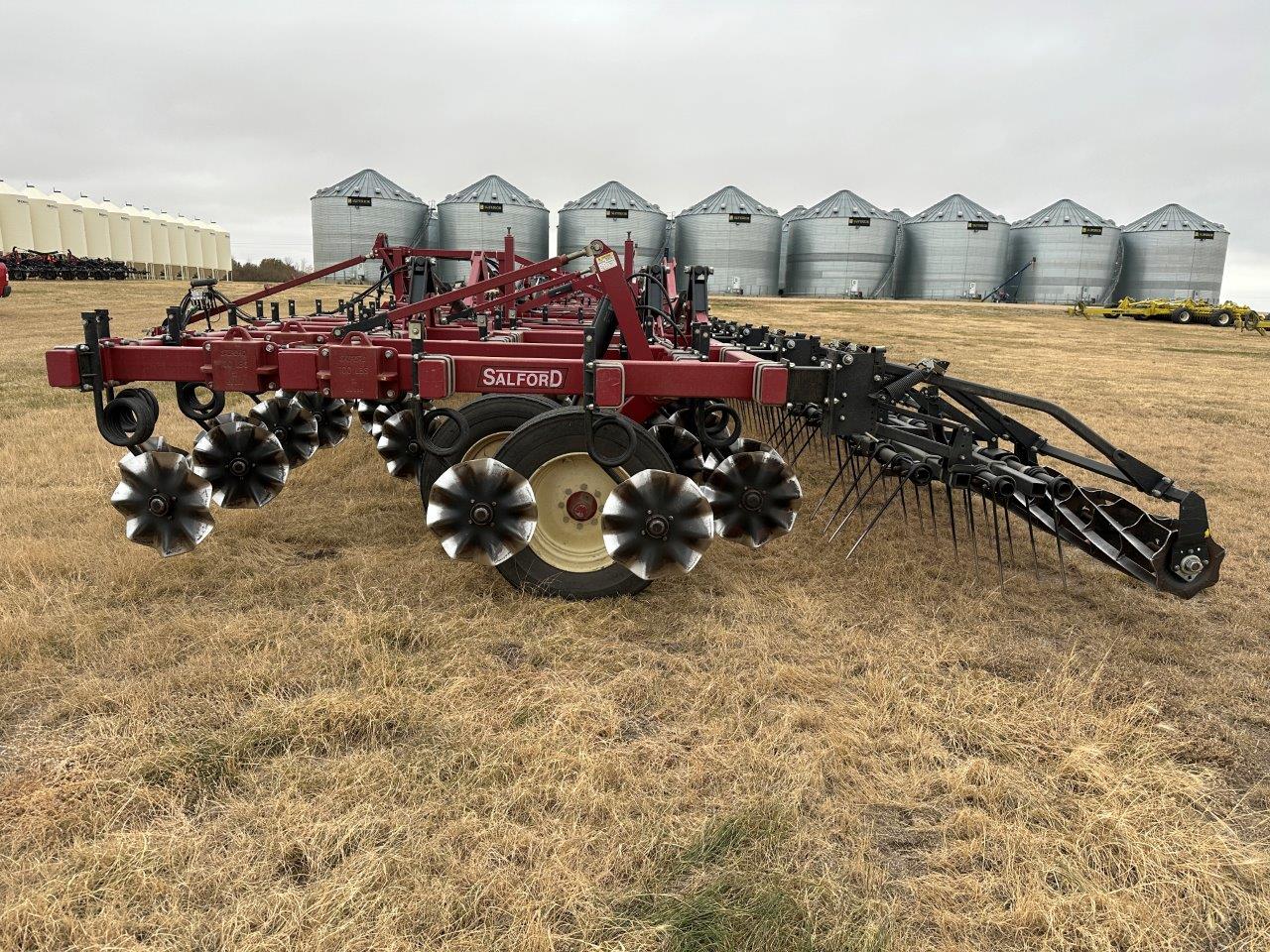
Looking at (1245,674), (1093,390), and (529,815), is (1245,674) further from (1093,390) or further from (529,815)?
(1093,390)

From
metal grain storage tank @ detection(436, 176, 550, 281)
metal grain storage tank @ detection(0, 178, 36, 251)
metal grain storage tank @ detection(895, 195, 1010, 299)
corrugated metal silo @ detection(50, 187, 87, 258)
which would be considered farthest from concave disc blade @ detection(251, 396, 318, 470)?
corrugated metal silo @ detection(50, 187, 87, 258)

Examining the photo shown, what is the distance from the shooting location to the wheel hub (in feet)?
11.4

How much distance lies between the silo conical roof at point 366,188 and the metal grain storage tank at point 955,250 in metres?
26.1

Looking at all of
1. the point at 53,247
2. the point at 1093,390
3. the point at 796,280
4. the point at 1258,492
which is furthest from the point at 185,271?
the point at 1258,492

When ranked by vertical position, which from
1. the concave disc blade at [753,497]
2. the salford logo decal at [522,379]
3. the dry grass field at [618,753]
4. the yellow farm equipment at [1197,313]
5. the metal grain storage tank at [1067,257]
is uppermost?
the metal grain storage tank at [1067,257]

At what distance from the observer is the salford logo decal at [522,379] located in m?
3.46

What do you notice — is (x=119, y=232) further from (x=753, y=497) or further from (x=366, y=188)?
(x=753, y=497)

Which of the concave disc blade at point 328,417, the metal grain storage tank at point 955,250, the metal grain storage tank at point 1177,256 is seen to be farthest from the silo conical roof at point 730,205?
the concave disc blade at point 328,417

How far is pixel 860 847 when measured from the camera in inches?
78.0

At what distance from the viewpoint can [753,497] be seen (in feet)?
12.2

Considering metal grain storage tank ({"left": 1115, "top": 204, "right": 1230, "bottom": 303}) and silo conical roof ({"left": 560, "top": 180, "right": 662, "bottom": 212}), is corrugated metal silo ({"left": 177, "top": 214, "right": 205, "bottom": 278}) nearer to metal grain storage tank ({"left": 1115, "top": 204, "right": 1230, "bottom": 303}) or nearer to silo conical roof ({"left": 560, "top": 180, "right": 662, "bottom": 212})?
silo conical roof ({"left": 560, "top": 180, "right": 662, "bottom": 212})

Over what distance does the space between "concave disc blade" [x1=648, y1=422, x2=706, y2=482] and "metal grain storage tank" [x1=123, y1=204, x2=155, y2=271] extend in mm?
51027

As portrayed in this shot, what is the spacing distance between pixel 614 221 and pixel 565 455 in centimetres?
3711

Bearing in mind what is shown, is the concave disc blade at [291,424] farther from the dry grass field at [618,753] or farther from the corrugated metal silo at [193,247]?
the corrugated metal silo at [193,247]
